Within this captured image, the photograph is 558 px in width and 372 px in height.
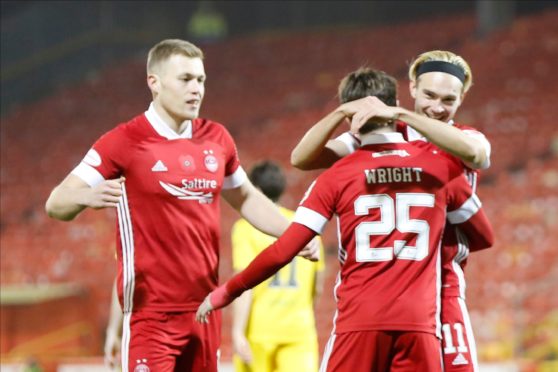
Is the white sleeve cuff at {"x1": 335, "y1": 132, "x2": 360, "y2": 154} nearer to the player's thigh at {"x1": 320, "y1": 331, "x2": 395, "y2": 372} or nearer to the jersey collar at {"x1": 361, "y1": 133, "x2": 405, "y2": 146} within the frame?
the jersey collar at {"x1": 361, "y1": 133, "x2": 405, "y2": 146}

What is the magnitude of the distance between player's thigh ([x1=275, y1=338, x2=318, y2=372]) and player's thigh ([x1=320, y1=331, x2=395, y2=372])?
224cm

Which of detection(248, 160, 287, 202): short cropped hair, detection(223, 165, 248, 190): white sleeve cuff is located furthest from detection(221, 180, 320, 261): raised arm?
detection(248, 160, 287, 202): short cropped hair

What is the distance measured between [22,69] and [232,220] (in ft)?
31.5

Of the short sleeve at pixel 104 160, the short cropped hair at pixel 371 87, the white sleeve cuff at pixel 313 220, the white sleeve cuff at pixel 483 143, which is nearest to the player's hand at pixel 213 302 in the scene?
the white sleeve cuff at pixel 313 220

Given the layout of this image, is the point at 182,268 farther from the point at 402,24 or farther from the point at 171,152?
the point at 402,24

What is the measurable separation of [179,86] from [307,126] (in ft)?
49.1

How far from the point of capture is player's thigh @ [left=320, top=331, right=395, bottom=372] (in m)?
3.94

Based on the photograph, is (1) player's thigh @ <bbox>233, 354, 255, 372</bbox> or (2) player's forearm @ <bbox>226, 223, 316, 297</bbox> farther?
(1) player's thigh @ <bbox>233, 354, 255, 372</bbox>

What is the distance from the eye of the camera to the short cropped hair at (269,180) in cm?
625

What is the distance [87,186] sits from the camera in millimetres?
4453

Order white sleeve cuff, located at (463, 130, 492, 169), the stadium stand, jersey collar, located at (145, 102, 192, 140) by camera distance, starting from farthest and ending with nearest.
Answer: the stadium stand
jersey collar, located at (145, 102, 192, 140)
white sleeve cuff, located at (463, 130, 492, 169)

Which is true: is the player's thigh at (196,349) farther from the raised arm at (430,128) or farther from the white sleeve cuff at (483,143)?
the white sleeve cuff at (483,143)

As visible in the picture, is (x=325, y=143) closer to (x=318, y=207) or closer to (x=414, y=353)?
(x=318, y=207)

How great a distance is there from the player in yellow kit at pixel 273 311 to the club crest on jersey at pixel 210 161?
1.51 metres
